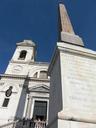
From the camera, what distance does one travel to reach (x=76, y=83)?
485 cm

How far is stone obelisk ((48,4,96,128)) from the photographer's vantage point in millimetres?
3891

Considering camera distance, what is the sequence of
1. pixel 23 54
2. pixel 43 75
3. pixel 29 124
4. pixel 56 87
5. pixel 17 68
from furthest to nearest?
pixel 23 54 < pixel 17 68 < pixel 43 75 < pixel 29 124 < pixel 56 87

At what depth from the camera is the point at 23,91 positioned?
18844mm

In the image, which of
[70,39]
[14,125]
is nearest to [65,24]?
[70,39]

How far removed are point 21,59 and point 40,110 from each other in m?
9.06

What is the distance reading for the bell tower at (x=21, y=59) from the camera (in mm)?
21667

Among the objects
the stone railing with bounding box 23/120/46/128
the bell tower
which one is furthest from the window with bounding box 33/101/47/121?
the bell tower

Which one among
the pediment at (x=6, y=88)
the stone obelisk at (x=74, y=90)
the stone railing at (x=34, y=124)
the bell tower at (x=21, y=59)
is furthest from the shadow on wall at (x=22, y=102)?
the stone obelisk at (x=74, y=90)

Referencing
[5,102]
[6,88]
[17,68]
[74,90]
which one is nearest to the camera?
[74,90]

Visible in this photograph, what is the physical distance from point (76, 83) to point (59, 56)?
4.28 feet

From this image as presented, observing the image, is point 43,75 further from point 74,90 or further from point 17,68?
point 74,90

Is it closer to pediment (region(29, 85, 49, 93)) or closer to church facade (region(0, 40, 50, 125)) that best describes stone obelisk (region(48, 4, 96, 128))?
church facade (region(0, 40, 50, 125))

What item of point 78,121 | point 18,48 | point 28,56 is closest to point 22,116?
point 28,56

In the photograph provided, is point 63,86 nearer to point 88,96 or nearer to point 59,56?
point 88,96
